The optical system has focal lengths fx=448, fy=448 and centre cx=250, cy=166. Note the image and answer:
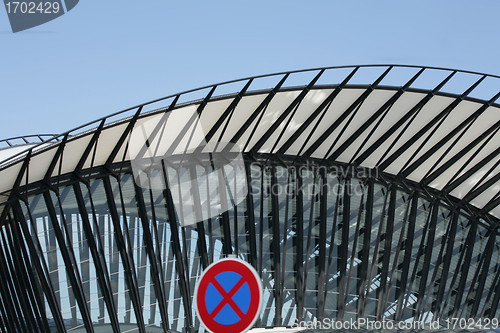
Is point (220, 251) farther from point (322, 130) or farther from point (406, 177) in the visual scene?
point (406, 177)

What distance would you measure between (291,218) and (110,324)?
40.4 feet

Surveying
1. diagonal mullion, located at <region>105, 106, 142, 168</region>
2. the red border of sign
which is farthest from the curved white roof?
the red border of sign

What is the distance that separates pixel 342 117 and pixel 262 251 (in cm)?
963

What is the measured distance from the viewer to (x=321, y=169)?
29.3 m

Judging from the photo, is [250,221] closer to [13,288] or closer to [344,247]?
[344,247]

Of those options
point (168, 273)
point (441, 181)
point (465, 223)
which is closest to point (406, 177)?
point (441, 181)

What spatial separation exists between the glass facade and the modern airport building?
9 cm

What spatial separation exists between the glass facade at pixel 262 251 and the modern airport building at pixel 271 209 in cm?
9

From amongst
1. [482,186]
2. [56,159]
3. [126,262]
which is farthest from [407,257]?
[56,159]

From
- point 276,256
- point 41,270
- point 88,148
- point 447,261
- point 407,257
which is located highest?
point 88,148

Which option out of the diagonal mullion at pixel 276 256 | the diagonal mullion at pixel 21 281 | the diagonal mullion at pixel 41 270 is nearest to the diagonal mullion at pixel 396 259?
the diagonal mullion at pixel 276 256

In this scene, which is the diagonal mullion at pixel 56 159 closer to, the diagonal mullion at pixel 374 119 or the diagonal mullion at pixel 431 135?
the diagonal mullion at pixel 374 119

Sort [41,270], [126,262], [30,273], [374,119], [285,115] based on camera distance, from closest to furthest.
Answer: [41,270] < [30,273] < [285,115] < [126,262] < [374,119]

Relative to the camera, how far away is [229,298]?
7918 mm
